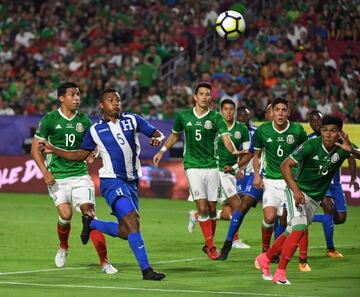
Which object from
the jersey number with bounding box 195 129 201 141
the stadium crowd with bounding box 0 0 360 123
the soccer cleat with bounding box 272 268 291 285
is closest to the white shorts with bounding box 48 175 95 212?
the jersey number with bounding box 195 129 201 141

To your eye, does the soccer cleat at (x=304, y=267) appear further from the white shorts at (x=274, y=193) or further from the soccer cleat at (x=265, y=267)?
the soccer cleat at (x=265, y=267)

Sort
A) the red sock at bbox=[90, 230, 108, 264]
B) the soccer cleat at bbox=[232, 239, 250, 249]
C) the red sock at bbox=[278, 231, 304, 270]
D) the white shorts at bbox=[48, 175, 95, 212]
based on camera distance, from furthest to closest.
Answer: the soccer cleat at bbox=[232, 239, 250, 249]
the white shorts at bbox=[48, 175, 95, 212]
the red sock at bbox=[90, 230, 108, 264]
the red sock at bbox=[278, 231, 304, 270]

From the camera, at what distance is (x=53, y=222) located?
21297 mm

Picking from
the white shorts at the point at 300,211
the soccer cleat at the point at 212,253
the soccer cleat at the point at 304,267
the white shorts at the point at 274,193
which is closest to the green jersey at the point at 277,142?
the white shorts at the point at 274,193

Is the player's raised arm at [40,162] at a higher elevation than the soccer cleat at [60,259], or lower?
higher

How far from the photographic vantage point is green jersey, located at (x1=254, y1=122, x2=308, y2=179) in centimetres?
1449

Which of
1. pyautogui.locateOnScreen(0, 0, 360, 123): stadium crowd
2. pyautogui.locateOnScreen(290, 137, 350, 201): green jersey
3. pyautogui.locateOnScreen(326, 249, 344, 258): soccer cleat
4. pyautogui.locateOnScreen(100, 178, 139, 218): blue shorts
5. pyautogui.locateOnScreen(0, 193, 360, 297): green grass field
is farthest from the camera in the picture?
pyautogui.locateOnScreen(0, 0, 360, 123): stadium crowd

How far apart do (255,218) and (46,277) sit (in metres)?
9.92

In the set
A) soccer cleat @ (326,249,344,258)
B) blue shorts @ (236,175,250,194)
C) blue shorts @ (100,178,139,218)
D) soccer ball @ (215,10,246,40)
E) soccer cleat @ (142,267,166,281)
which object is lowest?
soccer cleat @ (326,249,344,258)

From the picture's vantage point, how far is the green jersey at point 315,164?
12.4 meters

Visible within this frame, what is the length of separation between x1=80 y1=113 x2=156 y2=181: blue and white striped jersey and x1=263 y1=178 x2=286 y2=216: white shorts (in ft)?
7.34

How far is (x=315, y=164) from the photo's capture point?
12.5m

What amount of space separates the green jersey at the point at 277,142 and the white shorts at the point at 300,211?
1.73 meters

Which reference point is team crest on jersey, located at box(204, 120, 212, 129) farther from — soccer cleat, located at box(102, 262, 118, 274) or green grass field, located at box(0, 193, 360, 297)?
soccer cleat, located at box(102, 262, 118, 274)
